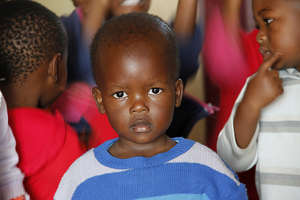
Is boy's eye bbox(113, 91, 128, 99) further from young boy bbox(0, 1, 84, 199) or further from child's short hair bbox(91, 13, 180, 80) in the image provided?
young boy bbox(0, 1, 84, 199)

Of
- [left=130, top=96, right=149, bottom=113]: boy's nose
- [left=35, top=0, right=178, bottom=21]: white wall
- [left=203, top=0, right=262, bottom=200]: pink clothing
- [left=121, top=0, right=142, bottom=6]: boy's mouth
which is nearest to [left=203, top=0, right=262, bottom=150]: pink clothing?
[left=203, top=0, right=262, bottom=200]: pink clothing

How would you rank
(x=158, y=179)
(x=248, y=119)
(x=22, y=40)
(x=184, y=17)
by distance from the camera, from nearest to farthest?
1. (x=158, y=179)
2. (x=248, y=119)
3. (x=22, y=40)
4. (x=184, y=17)

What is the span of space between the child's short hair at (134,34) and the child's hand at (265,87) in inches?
7.0

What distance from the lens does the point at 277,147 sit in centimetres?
95

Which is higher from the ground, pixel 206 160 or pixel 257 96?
pixel 257 96

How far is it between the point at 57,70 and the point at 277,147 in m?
0.62

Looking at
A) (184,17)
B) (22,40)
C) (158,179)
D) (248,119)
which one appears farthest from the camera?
(184,17)

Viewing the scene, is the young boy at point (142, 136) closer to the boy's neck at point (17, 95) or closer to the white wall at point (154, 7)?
the boy's neck at point (17, 95)

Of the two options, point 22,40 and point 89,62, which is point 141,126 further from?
point 89,62

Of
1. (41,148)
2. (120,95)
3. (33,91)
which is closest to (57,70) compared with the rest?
(33,91)

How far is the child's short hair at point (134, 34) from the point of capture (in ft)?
2.69

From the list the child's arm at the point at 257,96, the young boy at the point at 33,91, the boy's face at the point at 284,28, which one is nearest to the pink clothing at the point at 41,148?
the young boy at the point at 33,91

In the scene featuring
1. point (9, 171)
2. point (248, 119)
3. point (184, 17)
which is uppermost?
point (184, 17)

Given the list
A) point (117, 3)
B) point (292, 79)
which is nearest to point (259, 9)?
point (292, 79)
